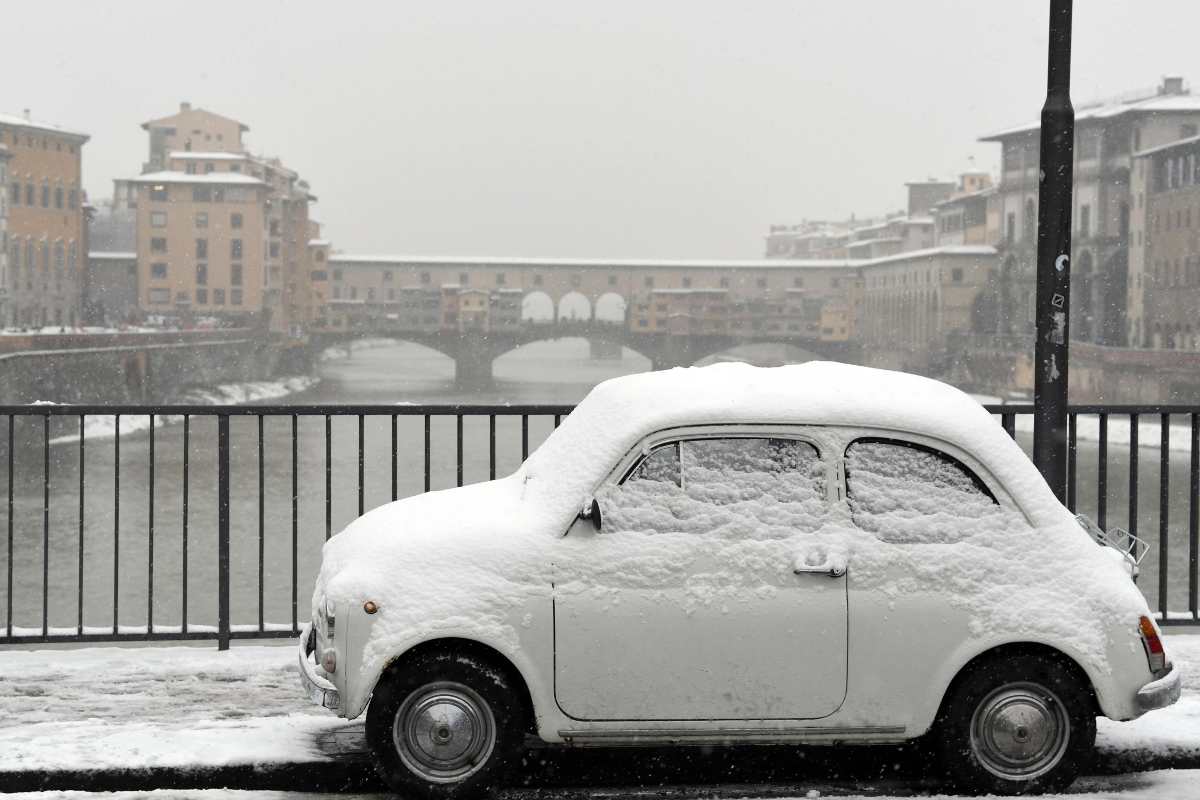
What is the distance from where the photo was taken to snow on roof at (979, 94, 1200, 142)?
8406 cm

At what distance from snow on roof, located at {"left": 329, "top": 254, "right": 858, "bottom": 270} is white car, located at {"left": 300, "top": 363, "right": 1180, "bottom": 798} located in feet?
362

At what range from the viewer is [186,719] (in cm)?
511

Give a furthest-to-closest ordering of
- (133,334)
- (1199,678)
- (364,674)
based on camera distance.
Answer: (133,334), (1199,678), (364,674)

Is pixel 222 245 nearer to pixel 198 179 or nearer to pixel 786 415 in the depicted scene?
pixel 198 179

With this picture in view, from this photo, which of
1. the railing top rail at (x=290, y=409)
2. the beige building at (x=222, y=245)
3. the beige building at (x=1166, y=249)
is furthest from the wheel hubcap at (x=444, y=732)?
the beige building at (x=222, y=245)

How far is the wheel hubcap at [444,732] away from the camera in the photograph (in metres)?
4.34

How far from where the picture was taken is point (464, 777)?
4.34m

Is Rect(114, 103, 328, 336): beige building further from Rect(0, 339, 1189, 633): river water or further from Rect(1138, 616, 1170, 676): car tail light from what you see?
Rect(1138, 616, 1170, 676): car tail light

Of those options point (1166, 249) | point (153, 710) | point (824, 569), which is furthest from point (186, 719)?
point (1166, 249)

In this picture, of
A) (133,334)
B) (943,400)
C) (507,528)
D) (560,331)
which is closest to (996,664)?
(943,400)

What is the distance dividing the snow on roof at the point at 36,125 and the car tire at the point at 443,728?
98.1 m

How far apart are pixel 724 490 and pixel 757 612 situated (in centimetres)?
37

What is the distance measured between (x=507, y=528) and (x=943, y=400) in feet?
4.66

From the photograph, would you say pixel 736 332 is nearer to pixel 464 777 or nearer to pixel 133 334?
pixel 133 334
